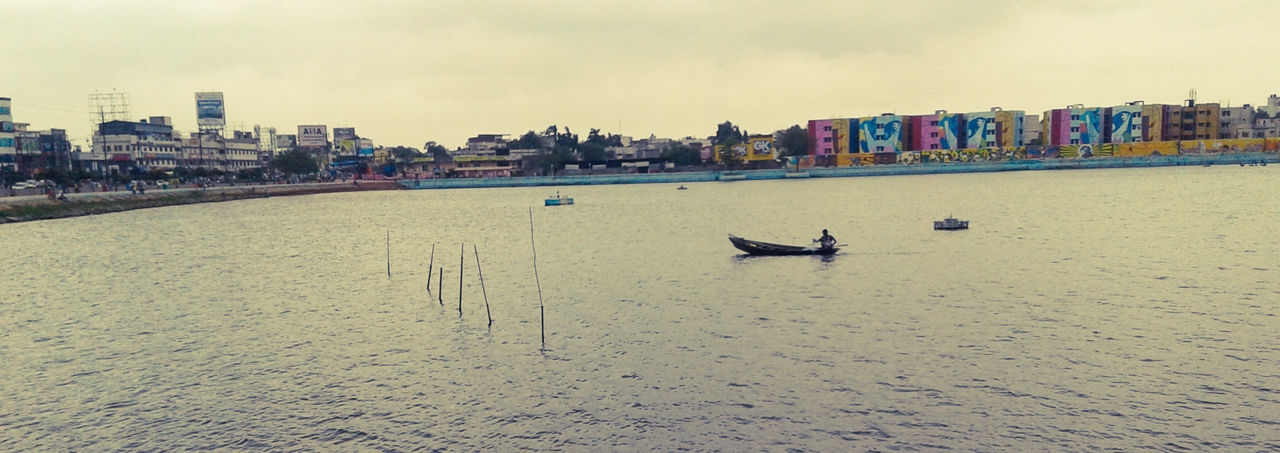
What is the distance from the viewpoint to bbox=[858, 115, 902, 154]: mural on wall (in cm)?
15900

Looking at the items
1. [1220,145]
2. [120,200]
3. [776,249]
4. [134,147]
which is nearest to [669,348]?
[776,249]

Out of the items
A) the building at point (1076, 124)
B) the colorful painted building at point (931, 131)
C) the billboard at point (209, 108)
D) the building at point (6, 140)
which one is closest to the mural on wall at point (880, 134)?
the colorful painted building at point (931, 131)

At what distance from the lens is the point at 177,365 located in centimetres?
2170

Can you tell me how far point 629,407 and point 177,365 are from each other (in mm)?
13833

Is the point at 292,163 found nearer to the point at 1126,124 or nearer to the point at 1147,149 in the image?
the point at 1126,124

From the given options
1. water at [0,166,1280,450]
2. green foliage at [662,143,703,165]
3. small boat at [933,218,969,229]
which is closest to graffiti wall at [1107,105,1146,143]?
green foliage at [662,143,703,165]

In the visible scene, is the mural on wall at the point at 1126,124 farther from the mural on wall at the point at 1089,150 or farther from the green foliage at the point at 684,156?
the green foliage at the point at 684,156

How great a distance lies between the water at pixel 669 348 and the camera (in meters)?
15.9

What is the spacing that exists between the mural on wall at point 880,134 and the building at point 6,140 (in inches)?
5772

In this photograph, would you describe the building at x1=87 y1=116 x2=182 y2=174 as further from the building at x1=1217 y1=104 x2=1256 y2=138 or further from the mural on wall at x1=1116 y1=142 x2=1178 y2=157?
the building at x1=1217 y1=104 x2=1256 y2=138

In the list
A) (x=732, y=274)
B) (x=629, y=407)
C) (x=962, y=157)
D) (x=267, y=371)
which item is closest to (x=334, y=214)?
(x=732, y=274)

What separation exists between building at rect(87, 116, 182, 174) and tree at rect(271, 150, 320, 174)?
678 inches

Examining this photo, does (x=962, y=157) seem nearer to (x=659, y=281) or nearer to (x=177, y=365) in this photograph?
(x=659, y=281)

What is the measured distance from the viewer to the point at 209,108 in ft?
504
